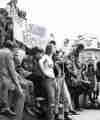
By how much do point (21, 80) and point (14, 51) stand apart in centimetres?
63

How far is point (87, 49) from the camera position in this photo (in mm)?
13477

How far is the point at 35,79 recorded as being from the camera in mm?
5203

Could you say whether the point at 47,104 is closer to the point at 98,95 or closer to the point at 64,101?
the point at 64,101

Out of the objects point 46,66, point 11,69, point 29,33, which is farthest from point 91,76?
point 11,69

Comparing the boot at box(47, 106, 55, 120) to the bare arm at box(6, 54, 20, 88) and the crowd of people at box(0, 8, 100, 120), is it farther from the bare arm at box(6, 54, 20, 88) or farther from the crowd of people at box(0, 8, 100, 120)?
the bare arm at box(6, 54, 20, 88)

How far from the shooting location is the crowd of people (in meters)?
4.30

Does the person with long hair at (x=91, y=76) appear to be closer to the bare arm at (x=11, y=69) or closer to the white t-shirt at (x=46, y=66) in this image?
the white t-shirt at (x=46, y=66)

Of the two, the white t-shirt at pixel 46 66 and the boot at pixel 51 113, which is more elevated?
the white t-shirt at pixel 46 66

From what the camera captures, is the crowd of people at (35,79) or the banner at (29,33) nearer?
the crowd of people at (35,79)

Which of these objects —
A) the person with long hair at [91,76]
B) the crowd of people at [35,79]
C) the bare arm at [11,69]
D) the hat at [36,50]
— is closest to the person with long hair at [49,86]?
the crowd of people at [35,79]

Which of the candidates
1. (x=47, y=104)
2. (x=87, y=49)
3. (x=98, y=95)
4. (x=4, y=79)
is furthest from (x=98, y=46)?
(x=4, y=79)

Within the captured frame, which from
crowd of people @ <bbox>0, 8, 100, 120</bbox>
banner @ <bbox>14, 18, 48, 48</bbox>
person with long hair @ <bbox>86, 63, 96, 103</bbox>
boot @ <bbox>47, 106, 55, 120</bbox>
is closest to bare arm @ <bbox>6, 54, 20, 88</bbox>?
crowd of people @ <bbox>0, 8, 100, 120</bbox>

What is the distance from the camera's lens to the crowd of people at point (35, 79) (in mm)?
4302

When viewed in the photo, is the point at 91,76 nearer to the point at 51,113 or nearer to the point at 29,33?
the point at 29,33
